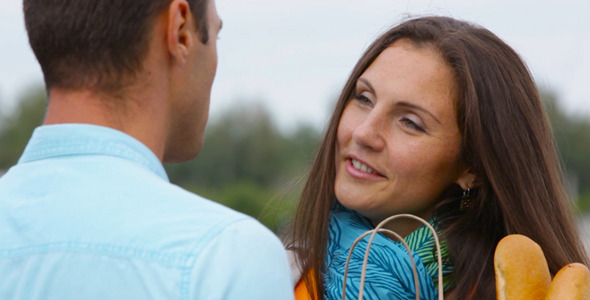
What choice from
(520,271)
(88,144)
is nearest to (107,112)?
(88,144)

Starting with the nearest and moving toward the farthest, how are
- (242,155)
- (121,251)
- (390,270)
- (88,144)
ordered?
(121,251) < (88,144) < (390,270) < (242,155)

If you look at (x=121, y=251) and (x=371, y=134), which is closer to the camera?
(x=121, y=251)

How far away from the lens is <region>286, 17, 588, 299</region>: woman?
249 cm

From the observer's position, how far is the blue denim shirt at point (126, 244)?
118 centimetres

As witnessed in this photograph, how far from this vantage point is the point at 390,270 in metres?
2.50

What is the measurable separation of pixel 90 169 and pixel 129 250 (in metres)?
0.19

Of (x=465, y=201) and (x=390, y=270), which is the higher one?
(x=465, y=201)

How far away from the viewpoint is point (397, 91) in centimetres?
253

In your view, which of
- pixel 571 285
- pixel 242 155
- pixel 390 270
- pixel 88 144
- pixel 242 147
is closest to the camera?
Result: pixel 88 144

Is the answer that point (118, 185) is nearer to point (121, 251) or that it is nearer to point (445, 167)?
point (121, 251)

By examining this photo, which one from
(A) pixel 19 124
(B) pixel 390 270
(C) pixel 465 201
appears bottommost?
(A) pixel 19 124

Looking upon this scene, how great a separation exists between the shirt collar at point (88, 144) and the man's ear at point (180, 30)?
19cm

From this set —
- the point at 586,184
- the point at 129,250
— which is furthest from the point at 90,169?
the point at 586,184

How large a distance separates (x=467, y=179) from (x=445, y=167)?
11cm
